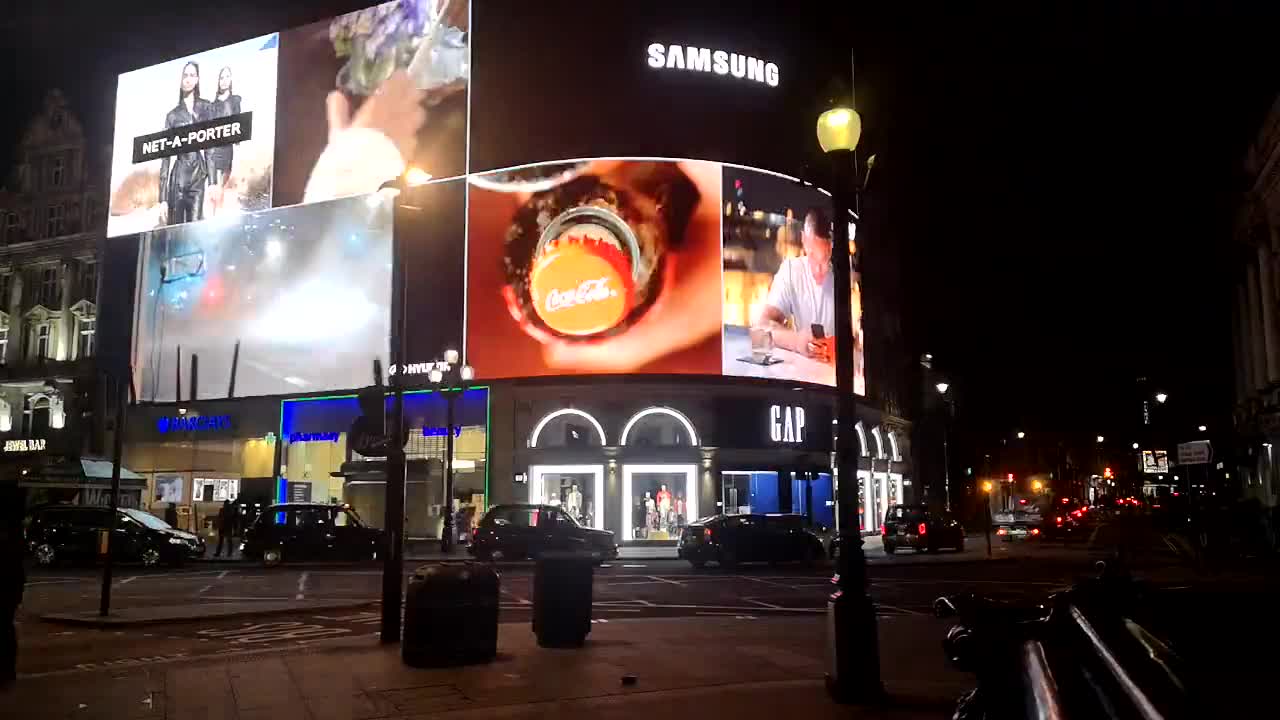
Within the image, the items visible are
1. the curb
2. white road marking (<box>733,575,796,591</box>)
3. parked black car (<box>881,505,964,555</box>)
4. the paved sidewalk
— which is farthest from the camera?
parked black car (<box>881,505,964,555</box>)

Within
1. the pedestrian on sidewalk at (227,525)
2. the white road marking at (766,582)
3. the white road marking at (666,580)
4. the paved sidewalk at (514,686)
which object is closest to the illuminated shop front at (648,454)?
the pedestrian on sidewalk at (227,525)

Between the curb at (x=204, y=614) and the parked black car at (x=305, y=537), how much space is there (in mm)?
12043

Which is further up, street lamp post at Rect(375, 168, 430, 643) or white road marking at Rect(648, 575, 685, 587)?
street lamp post at Rect(375, 168, 430, 643)

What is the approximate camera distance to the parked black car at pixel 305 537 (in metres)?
29.2

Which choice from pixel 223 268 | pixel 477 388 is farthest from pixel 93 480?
pixel 477 388

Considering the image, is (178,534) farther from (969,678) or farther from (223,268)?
(969,678)

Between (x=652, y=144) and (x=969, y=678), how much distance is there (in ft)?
107

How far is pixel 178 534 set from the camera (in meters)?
29.4

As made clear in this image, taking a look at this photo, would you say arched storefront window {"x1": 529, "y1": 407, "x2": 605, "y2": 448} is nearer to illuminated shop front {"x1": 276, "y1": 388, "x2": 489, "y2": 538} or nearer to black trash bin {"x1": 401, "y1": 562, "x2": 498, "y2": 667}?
illuminated shop front {"x1": 276, "y1": 388, "x2": 489, "y2": 538}

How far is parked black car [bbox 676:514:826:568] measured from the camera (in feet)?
93.3

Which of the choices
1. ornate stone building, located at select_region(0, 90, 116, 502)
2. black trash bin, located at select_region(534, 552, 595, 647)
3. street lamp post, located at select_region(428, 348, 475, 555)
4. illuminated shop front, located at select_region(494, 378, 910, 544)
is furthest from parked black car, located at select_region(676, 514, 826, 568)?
ornate stone building, located at select_region(0, 90, 116, 502)

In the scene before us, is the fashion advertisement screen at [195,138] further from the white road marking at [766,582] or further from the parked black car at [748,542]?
the white road marking at [766,582]

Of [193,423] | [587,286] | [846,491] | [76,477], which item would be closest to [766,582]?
[846,491]

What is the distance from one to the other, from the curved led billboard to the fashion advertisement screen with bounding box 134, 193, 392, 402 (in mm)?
104
